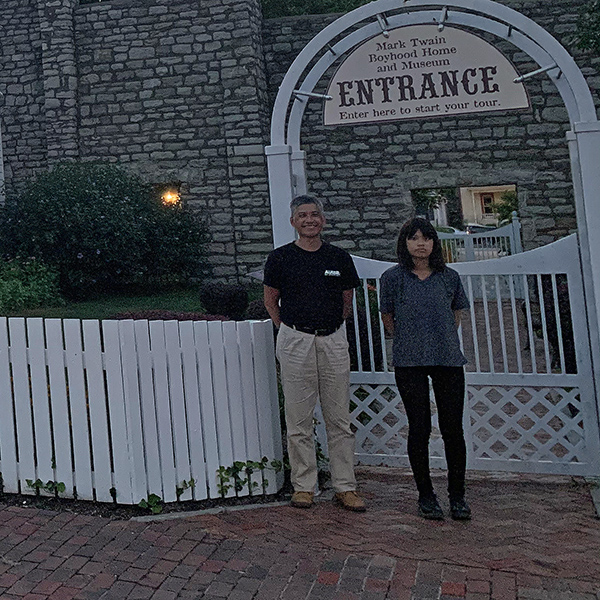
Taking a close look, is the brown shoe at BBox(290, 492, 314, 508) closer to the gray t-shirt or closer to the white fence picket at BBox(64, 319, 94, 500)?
the gray t-shirt

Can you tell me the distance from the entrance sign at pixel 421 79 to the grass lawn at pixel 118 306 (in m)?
5.63

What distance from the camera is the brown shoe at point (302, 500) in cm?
390

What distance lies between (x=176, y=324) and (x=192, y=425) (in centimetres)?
60

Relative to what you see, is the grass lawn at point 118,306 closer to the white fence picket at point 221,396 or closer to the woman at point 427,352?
the white fence picket at point 221,396

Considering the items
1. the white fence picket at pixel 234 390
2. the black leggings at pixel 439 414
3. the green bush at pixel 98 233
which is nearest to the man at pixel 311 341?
the white fence picket at pixel 234 390

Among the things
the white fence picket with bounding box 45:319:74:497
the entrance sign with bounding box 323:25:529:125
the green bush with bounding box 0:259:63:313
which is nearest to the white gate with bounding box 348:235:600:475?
the entrance sign with bounding box 323:25:529:125

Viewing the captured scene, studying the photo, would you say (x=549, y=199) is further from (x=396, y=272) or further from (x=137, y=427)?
(x=137, y=427)

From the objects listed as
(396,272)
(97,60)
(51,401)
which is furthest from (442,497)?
(97,60)

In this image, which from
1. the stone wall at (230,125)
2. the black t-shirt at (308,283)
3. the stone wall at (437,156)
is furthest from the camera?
the stone wall at (230,125)

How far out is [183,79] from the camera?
12.5 meters

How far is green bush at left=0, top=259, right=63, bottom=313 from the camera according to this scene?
9490 millimetres

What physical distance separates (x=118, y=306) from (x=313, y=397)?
23.8ft

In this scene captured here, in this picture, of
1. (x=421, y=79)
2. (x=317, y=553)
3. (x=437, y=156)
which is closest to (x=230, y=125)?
(x=437, y=156)

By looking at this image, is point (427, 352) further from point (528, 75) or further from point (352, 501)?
point (528, 75)
